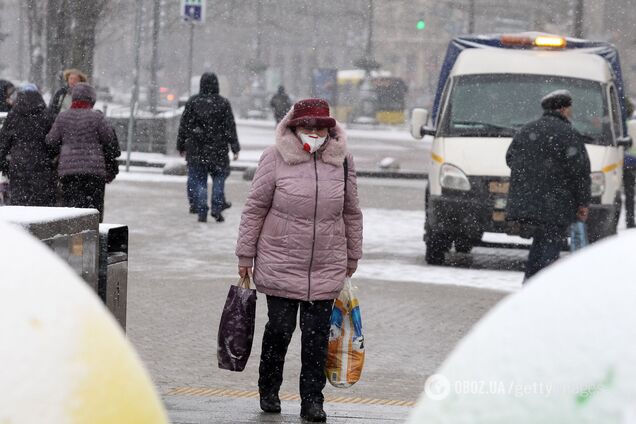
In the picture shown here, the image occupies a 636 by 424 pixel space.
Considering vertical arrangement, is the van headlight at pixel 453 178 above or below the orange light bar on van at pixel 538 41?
below

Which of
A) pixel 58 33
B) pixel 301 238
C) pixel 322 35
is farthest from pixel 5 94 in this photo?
pixel 322 35

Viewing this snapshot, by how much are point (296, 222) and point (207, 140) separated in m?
9.61

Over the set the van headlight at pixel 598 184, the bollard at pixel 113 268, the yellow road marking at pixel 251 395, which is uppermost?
the bollard at pixel 113 268

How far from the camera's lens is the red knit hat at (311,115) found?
631cm

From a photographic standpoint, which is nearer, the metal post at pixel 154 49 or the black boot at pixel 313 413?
the black boot at pixel 313 413

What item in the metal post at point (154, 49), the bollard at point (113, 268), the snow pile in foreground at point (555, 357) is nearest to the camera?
the snow pile in foreground at point (555, 357)

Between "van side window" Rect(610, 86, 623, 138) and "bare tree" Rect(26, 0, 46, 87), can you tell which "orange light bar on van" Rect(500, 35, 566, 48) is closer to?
"van side window" Rect(610, 86, 623, 138)

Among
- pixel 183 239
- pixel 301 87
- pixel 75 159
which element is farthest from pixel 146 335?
pixel 301 87

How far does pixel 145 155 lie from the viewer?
2717 centimetres

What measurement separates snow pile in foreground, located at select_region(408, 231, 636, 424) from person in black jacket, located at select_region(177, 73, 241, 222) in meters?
13.6

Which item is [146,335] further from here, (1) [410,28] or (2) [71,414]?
(1) [410,28]

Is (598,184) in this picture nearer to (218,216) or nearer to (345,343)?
(218,216)

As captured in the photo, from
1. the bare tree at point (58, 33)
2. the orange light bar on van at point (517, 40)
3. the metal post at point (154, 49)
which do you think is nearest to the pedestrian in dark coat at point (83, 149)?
the orange light bar on van at point (517, 40)

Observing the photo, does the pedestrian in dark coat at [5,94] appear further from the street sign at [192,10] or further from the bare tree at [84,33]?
the bare tree at [84,33]
